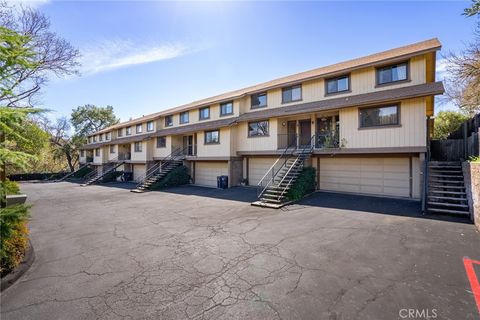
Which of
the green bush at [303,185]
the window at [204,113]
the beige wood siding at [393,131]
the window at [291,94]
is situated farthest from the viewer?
the window at [204,113]

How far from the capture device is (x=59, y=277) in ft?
16.7

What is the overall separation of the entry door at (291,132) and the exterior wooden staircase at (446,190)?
26.5 ft

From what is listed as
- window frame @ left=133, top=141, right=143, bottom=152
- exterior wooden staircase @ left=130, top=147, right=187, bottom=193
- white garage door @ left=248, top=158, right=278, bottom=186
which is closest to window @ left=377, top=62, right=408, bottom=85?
white garage door @ left=248, top=158, right=278, bottom=186

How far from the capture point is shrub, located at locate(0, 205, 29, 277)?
13.3 ft

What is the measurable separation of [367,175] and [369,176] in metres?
0.12

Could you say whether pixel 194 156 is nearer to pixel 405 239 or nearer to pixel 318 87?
pixel 318 87

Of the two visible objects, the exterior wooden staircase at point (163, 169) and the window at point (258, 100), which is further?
the exterior wooden staircase at point (163, 169)

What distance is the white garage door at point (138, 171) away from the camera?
27.6m

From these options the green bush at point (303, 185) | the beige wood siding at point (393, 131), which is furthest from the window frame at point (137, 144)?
the beige wood siding at point (393, 131)

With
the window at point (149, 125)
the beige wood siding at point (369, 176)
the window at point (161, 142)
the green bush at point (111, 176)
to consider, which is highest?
the window at point (149, 125)

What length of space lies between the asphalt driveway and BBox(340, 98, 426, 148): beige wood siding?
3.79m

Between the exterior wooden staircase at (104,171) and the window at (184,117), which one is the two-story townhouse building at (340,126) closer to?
the window at (184,117)

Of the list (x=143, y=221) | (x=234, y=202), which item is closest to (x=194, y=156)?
(x=234, y=202)

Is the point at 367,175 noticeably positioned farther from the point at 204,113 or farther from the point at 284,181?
the point at 204,113
